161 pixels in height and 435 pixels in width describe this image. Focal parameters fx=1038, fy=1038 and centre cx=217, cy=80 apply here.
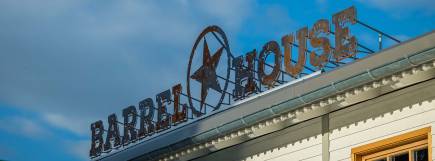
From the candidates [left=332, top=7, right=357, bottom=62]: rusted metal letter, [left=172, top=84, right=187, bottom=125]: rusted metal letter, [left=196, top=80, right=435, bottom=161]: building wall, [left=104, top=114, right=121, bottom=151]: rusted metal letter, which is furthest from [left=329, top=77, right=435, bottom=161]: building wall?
[left=104, top=114, right=121, bottom=151]: rusted metal letter

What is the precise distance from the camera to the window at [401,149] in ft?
81.2

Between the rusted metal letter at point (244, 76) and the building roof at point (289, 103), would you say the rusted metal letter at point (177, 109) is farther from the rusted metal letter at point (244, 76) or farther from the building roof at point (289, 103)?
the building roof at point (289, 103)

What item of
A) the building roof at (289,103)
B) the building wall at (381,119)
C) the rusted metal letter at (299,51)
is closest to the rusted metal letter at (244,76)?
the rusted metal letter at (299,51)

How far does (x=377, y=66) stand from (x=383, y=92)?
29.1 inches

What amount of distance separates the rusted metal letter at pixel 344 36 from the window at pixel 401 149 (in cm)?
639

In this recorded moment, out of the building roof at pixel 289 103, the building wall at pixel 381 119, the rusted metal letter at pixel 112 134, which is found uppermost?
the rusted metal letter at pixel 112 134

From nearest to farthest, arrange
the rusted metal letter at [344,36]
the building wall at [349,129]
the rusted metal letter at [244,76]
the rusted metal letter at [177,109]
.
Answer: the building wall at [349,129] → the rusted metal letter at [344,36] → the rusted metal letter at [244,76] → the rusted metal letter at [177,109]

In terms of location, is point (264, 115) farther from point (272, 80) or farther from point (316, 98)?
point (272, 80)

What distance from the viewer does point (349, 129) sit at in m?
26.7

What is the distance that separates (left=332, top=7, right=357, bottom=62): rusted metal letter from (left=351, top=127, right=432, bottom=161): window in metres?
6.39

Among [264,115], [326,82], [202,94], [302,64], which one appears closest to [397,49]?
[326,82]

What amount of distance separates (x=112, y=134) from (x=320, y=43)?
11.8 m

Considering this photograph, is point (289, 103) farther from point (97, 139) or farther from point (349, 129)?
point (97, 139)

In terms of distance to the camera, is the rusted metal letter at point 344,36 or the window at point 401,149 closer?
the window at point 401,149
